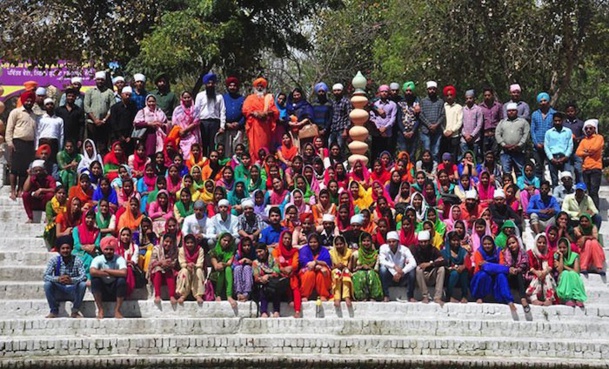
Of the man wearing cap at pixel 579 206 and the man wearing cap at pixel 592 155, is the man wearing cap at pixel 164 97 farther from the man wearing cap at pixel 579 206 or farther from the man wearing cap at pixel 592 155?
the man wearing cap at pixel 592 155

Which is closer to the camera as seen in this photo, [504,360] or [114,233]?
[504,360]

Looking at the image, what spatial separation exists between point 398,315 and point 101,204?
15.1ft

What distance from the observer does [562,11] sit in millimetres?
24125

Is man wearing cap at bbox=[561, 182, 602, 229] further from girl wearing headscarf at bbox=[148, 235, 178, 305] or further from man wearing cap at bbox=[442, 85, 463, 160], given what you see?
girl wearing headscarf at bbox=[148, 235, 178, 305]

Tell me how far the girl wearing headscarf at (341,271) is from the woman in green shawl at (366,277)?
0.10 metres

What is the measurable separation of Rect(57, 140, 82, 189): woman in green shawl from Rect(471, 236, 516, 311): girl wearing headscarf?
648 cm

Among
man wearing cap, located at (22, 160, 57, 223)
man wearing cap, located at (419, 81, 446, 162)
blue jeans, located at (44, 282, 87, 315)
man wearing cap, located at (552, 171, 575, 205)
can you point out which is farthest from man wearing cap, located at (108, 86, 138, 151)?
man wearing cap, located at (552, 171, 575, 205)

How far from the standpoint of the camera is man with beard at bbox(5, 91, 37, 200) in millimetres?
18000

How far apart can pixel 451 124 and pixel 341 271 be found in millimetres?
4757

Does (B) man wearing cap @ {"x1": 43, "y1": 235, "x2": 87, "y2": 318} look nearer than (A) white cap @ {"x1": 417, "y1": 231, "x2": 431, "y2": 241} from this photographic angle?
Yes

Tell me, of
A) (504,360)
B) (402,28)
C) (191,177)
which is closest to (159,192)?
(191,177)

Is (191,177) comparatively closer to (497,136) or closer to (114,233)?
(114,233)

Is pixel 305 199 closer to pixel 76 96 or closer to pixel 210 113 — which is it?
pixel 210 113

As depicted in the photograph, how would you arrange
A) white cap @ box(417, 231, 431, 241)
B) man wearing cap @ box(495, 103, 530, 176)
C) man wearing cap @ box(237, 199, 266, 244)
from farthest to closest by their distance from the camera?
man wearing cap @ box(495, 103, 530, 176) < man wearing cap @ box(237, 199, 266, 244) < white cap @ box(417, 231, 431, 241)
